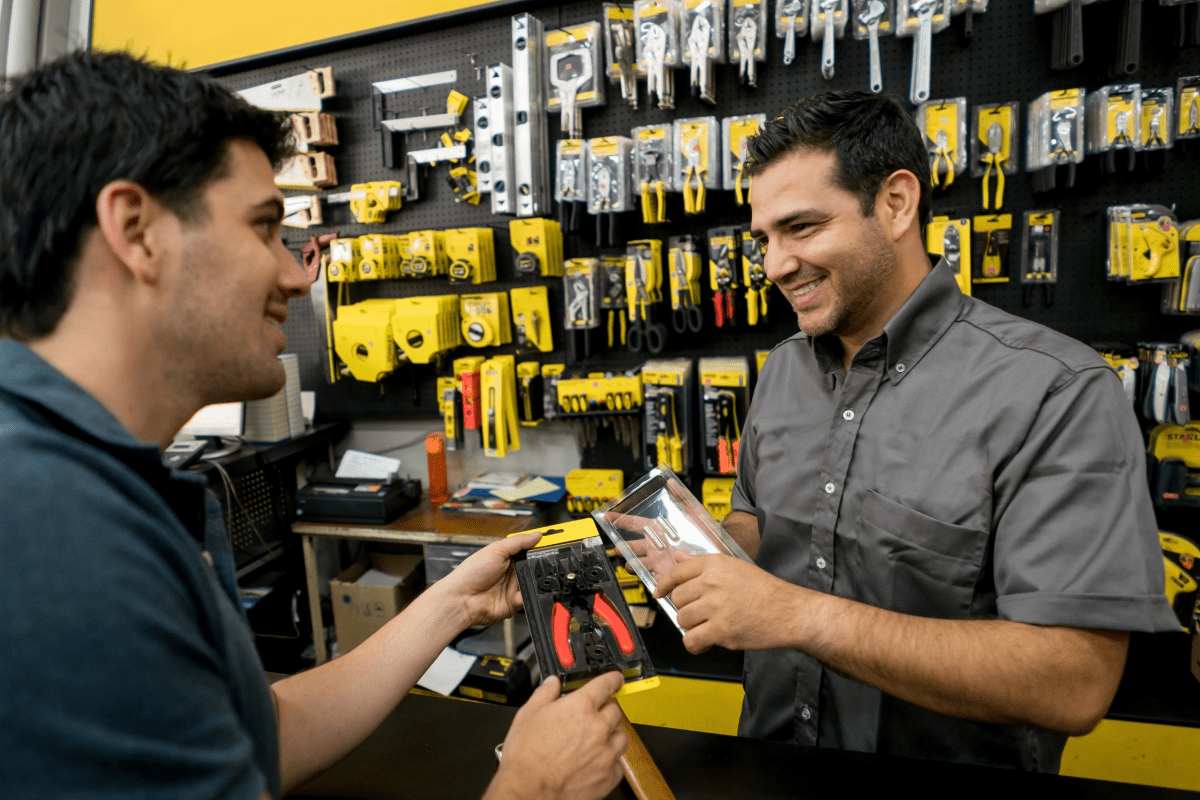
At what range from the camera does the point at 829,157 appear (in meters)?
1.42

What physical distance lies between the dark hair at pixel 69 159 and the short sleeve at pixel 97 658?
0.84 feet

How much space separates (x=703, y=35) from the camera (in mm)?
2496

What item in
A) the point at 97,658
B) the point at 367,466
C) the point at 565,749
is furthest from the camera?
the point at 367,466

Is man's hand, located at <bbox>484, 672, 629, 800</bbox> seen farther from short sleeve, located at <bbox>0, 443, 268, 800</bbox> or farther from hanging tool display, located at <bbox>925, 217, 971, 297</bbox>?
hanging tool display, located at <bbox>925, 217, 971, 297</bbox>

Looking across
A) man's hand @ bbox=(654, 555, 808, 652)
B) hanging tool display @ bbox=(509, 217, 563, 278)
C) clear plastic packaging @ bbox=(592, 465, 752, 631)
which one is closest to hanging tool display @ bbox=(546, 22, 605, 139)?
hanging tool display @ bbox=(509, 217, 563, 278)

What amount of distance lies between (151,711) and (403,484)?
261 cm

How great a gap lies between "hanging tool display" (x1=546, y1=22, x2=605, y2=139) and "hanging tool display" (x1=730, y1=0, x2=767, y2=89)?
0.57m

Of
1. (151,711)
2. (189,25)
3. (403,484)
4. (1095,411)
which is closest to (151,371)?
(151,711)

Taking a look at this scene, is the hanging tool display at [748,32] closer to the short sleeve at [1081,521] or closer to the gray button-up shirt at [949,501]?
the gray button-up shirt at [949,501]

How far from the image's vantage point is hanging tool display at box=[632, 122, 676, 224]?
2.60m

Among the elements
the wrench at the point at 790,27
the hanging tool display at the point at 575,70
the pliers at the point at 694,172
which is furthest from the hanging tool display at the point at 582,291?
the wrench at the point at 790,27

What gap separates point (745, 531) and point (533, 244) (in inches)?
66.8

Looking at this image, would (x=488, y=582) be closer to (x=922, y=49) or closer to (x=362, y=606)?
(x=362, y=606)

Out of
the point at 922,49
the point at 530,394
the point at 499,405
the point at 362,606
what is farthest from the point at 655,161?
the point at 362,606
